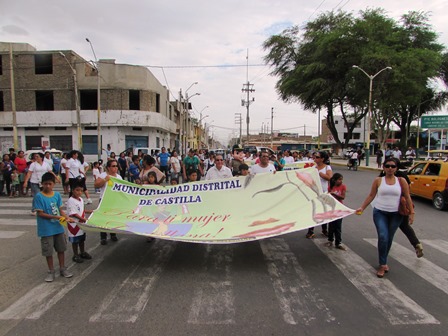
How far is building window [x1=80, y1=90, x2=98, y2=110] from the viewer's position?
36.0 meters

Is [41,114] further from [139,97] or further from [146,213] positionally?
[146,213]

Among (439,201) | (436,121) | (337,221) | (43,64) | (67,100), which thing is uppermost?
(43,64)


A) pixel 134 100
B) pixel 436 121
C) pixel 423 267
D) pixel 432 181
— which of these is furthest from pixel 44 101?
pixel 436 121

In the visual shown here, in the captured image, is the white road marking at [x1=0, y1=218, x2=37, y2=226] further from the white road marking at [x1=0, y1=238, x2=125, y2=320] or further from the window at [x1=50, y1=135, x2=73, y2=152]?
the window at [x1=50, y1=135, x2=73, y2=152]

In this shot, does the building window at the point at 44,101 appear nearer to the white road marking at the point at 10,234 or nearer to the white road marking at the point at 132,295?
the white road marking at the point at 10,234

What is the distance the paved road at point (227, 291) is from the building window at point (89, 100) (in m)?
32.3

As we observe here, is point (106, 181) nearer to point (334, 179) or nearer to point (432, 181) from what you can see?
point (334, 179)

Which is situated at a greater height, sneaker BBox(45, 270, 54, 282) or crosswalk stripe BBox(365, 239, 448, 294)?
sneaker BBox(45, 270, 54, 282)

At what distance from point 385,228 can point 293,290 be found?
1.82 metres

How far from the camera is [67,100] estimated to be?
113 feet

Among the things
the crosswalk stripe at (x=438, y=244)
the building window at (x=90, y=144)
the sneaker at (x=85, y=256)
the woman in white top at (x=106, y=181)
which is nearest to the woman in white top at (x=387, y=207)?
the crosswalk stripe at (x=438, y=244)

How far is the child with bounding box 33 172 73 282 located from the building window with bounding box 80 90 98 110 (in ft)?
112

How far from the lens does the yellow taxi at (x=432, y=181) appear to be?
10.2 m

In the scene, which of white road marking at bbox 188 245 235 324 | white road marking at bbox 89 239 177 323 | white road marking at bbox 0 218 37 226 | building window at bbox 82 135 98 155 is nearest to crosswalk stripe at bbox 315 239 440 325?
white road marking at bbox 188 245 235 324
